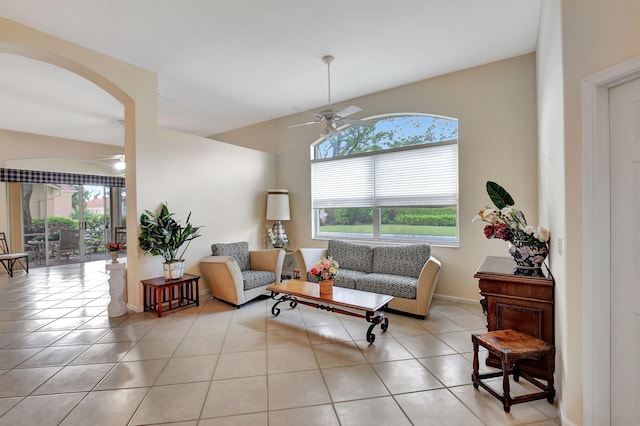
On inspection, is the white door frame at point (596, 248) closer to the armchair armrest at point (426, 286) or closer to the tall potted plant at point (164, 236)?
the armchair armrest at point (426, 286)

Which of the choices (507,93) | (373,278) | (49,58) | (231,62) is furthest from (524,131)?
(49,58)

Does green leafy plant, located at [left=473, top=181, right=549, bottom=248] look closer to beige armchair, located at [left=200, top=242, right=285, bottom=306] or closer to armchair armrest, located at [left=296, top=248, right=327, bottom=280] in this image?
armchair armrest, located at [left=296, top=248, right=327, bottom=280]

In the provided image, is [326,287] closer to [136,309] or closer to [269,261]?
[269,261]

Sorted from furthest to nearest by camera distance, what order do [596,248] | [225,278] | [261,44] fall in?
1. [225,278]
2. [261,44]
3. [596,248]

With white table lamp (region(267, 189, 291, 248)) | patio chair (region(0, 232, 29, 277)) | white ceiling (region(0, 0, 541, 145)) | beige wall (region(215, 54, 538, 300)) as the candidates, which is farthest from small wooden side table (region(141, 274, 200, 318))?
patio chair (region(0, 232, 29, 277))

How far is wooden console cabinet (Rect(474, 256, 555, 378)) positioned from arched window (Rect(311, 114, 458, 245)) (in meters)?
2.04

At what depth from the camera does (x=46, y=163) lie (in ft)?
24.3

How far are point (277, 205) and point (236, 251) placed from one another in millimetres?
1295

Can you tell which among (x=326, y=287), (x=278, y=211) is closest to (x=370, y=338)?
(x=326, y=287)

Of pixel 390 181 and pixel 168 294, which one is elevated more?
pixel 390 181

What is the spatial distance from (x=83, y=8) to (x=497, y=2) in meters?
3.91

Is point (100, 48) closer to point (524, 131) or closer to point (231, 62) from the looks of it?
point (231, 62)

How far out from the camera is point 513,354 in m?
1.96

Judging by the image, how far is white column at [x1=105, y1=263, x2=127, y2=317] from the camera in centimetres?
388
